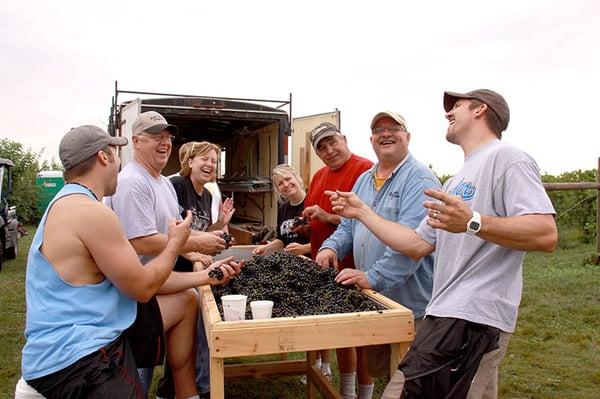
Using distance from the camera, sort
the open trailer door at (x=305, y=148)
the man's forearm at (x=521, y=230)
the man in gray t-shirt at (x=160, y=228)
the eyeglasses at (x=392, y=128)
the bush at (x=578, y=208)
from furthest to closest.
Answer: the bush at (x=578, y=208) → the open trailer door at (x=305, y=148) → the eyeglasses at (x=392, y=128) → the man in gray t-shirt at (x=160, y=228) → the man's forearm at (x=521, y=230)

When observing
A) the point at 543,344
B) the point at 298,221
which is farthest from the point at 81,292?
the point at 543,344

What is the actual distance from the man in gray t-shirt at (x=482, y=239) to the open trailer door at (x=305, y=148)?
17.9ft

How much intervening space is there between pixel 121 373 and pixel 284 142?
6.08 meters

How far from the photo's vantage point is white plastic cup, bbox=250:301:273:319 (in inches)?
92.2

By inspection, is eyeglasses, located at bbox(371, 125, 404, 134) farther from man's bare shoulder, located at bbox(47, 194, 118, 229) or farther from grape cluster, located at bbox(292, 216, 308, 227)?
man's bare shoulder, located at bbox(47, 194, 118, 229)

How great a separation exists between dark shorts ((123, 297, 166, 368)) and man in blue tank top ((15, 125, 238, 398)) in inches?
9.7

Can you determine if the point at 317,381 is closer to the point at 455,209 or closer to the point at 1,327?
the point at 455,209

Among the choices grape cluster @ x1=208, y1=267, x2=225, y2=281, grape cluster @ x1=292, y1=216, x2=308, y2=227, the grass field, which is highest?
grape cluster @ x1=292, y1=216, x2=308, y2=227

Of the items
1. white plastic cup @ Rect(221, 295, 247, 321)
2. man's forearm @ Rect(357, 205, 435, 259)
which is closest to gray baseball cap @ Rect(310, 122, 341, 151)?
man's forearm @ Rect(357, 205, 435, 259)

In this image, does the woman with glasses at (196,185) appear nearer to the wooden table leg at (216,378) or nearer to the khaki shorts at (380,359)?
the khaki shorts at (380,359)

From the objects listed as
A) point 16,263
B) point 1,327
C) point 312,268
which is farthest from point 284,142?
point 16,263

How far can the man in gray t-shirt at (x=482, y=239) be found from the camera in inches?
79.2

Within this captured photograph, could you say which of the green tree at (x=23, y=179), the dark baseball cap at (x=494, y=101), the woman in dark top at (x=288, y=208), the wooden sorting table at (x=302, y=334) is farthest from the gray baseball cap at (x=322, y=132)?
the green tree at (x=23, y=179)

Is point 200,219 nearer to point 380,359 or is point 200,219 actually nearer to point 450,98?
point 380,359
